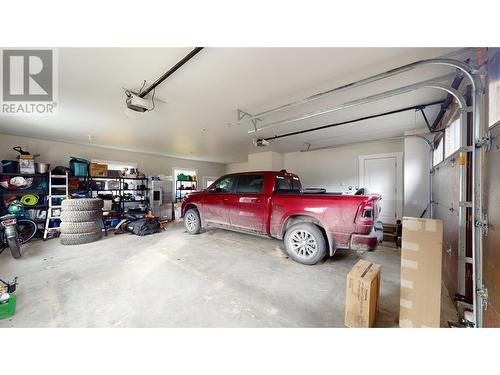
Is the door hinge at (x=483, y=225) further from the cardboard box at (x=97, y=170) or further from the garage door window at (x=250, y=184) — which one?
the cardboard box at (x=97, y=170)

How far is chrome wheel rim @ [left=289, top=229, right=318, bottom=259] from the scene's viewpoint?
2.72 metres

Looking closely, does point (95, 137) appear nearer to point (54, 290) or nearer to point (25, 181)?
point (25, 181)

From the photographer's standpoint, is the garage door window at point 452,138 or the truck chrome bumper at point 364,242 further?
the truck chrome bumper at point 364,242

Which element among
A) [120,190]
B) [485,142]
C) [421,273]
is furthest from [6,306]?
[120,190]

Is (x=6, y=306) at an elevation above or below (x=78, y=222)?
below

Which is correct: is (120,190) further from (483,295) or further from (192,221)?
(483,295)

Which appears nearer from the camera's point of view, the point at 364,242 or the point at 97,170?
the point at 364,242

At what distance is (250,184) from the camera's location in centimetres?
350

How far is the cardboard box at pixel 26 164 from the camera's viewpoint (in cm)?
407

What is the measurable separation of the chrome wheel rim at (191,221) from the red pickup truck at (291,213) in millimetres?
88

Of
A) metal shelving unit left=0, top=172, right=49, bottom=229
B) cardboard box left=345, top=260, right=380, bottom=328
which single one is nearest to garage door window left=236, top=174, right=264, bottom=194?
cardboard box left=345, top=260, right=380, bottom=328

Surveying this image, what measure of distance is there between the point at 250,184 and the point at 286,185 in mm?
767

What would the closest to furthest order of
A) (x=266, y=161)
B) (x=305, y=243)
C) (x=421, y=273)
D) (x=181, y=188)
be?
(x=421, y=273), (x=305, y=243), (x=266, y=161), (x=181, y=188)

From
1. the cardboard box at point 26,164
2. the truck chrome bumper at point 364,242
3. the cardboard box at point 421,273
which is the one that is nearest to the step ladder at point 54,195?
the cardboard box at point 26,164
